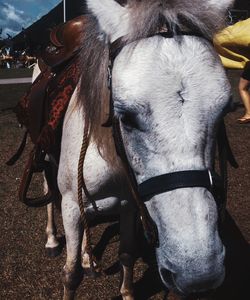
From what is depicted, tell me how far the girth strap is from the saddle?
1.05 metres

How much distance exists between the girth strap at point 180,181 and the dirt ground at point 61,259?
1.63 meters

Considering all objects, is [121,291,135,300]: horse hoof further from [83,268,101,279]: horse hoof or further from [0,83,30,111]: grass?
Answer: [0,83,30,111]: grass

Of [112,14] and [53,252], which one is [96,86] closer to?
→ [112,14]

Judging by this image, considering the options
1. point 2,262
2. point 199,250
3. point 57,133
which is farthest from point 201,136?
point 2,262

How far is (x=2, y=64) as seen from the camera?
26.7 metres

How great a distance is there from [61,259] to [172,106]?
226 centimetres

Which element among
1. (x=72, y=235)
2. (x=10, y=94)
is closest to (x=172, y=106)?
(x=72, y=235)

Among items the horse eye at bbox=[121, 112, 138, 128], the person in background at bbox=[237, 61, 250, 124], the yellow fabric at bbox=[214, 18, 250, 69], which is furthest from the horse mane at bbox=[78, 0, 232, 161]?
the person in background at bbox=[237, 61, 250, 124]

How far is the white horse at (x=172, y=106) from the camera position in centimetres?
142

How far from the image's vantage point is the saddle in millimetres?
2413

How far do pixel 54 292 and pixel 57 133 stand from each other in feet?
3.97

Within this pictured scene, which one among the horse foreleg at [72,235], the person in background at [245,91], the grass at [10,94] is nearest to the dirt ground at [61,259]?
the horse foreleg at [72,235]

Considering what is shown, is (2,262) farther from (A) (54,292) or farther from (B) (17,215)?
(B) (17,215)

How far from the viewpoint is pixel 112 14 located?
169 centimetres
